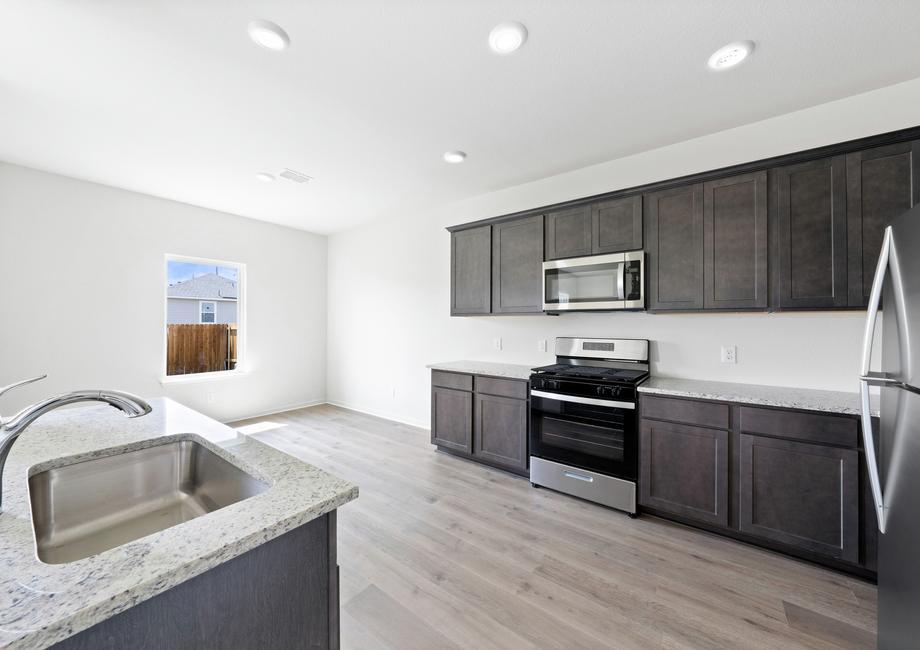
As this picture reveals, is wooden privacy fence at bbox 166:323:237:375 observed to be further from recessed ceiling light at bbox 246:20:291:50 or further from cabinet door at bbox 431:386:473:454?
recessed ceiling light at bbox 246:20:291:50

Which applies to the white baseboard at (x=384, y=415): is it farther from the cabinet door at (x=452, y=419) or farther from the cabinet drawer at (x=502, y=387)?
the cabinet drawer at (x=502, y=387)

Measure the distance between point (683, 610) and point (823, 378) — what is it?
5.83 ft

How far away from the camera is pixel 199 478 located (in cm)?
139

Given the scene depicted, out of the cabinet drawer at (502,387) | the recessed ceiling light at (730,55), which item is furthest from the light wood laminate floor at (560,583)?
the recessed ceiling light at (730,55)

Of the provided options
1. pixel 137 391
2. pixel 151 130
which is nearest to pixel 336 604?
pixel 151 130

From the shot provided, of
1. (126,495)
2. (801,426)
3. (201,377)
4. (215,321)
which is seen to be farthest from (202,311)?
(801,426)

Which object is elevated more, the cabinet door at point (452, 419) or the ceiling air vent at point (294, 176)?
the ceiling air vent at point (294, 176)

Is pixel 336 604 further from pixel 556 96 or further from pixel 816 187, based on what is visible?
pixel 816 187

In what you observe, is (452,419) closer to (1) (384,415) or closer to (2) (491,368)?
(2) (491,368)

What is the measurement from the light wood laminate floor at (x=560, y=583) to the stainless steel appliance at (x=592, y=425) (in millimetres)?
168

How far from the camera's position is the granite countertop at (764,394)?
6.77ft

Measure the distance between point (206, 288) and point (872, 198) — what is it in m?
6.25

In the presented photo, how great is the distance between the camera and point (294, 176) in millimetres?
3689

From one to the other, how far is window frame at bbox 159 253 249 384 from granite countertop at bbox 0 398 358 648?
357cm
